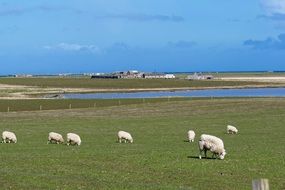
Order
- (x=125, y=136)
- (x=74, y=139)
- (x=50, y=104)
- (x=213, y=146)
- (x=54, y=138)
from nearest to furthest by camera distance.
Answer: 1. (x=213, y=146)
2. (x=74, y=139)
3. (x=54, y=138)
4. (x=125, y=136)
5. (x=50, y=104)

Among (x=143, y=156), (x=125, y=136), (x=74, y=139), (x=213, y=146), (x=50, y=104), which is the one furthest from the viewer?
(x=50, y=104)

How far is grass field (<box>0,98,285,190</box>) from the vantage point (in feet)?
74.4

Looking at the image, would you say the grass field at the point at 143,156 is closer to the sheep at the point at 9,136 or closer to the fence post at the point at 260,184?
the sheep at the point at 9,136

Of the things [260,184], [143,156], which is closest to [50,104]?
[143,156]

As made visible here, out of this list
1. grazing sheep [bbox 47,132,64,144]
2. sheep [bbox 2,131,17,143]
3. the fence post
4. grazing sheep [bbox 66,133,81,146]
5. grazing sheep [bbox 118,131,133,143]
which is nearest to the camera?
the fence post

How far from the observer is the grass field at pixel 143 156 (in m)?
22.7

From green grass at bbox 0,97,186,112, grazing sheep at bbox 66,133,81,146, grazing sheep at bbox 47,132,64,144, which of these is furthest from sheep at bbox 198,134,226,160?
green grass at bbox 0,97,186,112

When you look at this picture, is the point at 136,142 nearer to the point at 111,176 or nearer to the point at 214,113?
the point at 111,176

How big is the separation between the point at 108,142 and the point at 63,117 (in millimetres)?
27885

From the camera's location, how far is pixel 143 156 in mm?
29828

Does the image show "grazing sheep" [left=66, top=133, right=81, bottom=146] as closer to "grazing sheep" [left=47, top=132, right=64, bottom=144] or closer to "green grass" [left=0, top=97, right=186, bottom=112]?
"grazing sheep" [left=47, top=132, right=64, bottom=144]

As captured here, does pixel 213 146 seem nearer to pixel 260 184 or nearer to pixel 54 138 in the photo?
pixel 54 138

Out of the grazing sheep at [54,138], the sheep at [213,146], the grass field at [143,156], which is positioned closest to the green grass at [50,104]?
the grass field at [143,156]

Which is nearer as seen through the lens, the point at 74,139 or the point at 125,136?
the point at 74,139
